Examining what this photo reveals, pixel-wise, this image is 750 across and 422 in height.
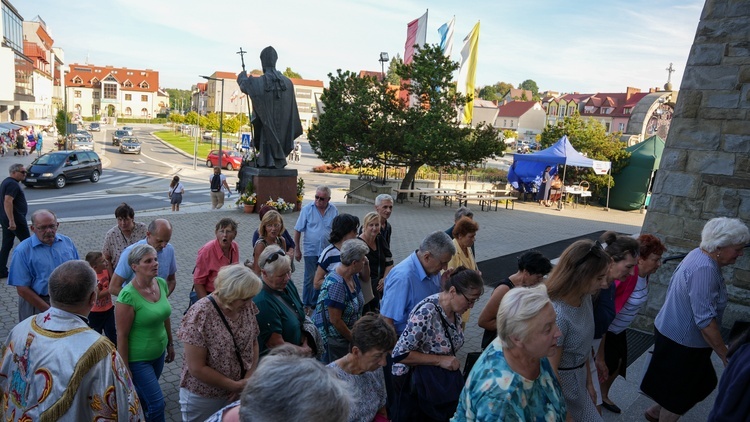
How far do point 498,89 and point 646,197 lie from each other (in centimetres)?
14492

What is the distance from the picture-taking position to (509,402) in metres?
2.15

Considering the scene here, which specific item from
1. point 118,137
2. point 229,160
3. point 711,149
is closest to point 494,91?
point 118,137

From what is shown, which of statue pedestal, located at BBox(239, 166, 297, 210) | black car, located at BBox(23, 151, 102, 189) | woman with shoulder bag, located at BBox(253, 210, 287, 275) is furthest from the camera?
black car, located at BBox(23, 151, 102, 189)

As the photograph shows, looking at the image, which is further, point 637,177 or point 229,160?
point 229,160

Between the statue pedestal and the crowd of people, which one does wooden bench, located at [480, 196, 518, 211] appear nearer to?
the statue pedestal

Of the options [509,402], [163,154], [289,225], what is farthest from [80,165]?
[509,402]

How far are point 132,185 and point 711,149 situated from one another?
2449 cm

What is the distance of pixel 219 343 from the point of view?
2.92 m

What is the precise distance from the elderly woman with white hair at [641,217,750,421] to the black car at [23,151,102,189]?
78.4 feet

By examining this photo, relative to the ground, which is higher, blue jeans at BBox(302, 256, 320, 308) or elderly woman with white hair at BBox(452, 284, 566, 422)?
elderly woman with white hair at BBox(452, 284, 566, 422)

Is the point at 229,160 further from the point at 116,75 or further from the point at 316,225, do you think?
the point at 116,75

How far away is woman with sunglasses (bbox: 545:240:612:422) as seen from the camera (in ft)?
9.51

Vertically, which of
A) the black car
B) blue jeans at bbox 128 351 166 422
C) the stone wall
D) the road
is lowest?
the road

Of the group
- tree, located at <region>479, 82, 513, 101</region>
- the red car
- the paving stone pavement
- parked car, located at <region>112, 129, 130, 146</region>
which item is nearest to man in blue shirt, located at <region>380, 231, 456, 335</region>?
the paving stone pavement
